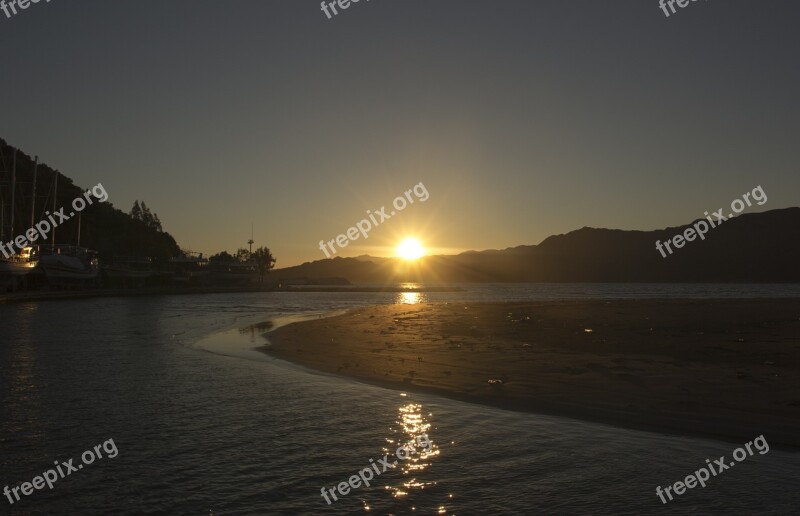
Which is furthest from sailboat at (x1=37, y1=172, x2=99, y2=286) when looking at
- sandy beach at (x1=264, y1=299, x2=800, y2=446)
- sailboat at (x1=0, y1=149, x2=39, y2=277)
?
sandy beach at (x1=264, y1=299, x2=800, y2=446)

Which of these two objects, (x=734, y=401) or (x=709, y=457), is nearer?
(x=709, y=457)

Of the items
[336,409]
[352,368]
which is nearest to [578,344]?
[352,368]

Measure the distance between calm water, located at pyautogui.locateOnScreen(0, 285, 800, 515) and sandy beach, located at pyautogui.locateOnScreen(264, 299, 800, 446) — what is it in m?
1.26

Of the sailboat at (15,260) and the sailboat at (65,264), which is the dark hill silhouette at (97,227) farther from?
the sailboat at (15,260)

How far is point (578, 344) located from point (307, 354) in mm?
12272

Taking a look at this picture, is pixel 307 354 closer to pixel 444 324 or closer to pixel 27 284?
pixel 444 324

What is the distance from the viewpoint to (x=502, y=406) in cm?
1545

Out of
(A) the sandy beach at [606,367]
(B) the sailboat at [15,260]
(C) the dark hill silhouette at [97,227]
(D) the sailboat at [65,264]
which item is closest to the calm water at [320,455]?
(A) the sandy beach at [606,367]

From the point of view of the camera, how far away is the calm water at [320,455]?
29.0 feet

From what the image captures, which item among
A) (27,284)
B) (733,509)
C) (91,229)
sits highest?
(91,229)

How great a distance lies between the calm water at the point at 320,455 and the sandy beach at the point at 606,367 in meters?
1.26
